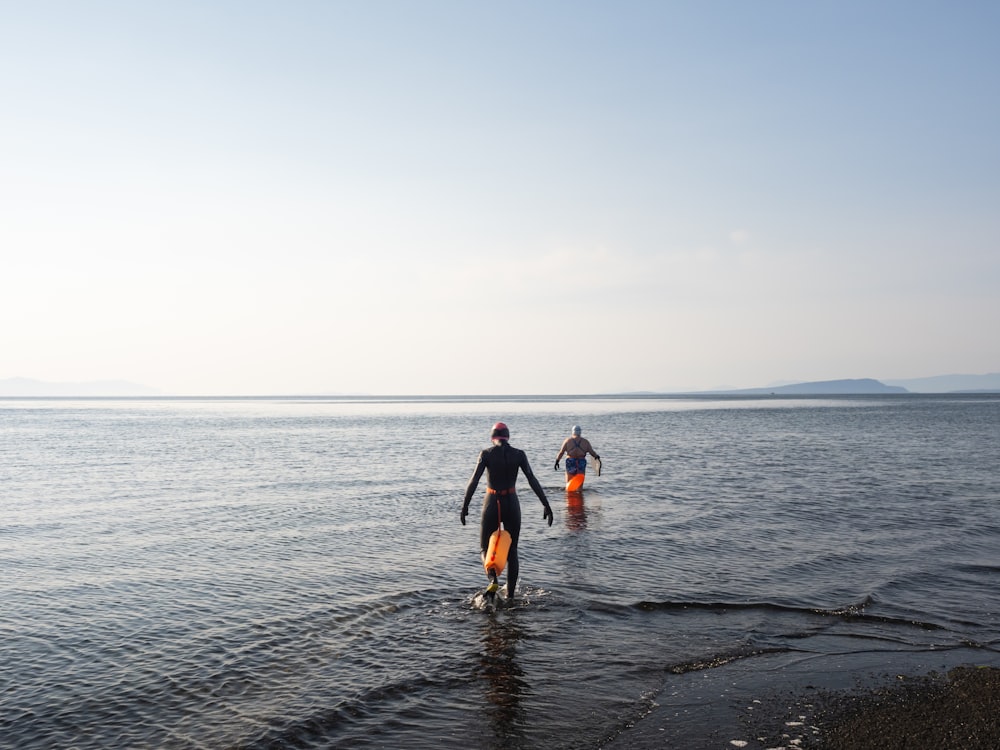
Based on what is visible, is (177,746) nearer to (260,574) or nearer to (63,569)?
(260,574)

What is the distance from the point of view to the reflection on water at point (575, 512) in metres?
17.5

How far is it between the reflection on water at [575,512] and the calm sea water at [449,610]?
0.64ft

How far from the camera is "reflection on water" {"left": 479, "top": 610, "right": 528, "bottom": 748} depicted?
676 cm

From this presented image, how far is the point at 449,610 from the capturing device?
10633 millimetres

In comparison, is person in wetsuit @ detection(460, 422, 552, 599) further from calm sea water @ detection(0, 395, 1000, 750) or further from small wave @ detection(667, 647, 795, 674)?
small wave @ detection(667, 647, 795, 674)

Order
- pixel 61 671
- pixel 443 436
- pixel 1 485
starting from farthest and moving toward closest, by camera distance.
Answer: pixel 443 436
pixel 1 485
pixel 61 671

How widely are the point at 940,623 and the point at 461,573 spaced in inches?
291

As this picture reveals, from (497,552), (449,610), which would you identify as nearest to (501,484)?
(497,552)

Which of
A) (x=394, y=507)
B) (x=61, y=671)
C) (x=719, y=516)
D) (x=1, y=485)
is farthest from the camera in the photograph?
(x=1, y=485)

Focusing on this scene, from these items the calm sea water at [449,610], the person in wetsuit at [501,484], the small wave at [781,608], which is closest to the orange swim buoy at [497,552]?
the person in wetsuit at [501,484]

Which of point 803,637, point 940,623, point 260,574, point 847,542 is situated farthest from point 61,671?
point 847,542

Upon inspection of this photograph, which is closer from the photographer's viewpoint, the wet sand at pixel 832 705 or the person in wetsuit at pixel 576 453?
the wet sand at pixel 832 705

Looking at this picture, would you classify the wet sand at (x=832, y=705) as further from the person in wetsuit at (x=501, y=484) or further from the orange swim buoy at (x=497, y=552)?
the person in wetsuit at (x=501, y=484)

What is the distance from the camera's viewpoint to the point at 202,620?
10141mm
